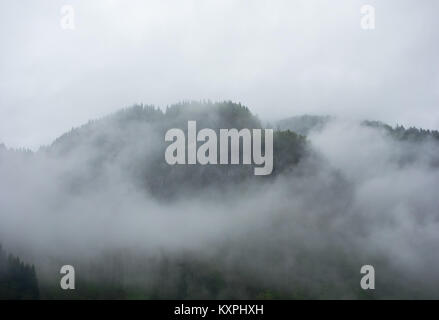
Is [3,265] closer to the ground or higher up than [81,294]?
higher up

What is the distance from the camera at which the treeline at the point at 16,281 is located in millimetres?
150875

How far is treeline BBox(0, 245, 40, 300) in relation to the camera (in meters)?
151

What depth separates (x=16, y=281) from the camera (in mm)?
157375

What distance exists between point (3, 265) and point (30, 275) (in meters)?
11.1
